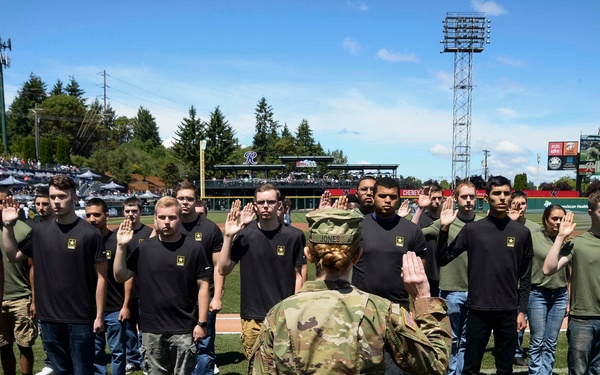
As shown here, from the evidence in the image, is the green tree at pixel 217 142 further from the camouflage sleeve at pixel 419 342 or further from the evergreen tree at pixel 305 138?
the camouflage sleeve at pixel 419 342

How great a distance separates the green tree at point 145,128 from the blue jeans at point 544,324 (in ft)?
331

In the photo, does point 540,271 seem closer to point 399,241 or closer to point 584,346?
point 584,346

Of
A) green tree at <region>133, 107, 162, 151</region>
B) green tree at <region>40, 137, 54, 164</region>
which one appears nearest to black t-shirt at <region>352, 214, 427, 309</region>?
green tree at <region>40, 137, 54, 164</region>

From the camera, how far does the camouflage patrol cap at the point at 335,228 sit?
7.24 ft

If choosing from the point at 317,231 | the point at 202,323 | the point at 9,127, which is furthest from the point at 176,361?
the point at 9,127

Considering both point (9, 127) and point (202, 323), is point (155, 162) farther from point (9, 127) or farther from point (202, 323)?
point (202, 323)

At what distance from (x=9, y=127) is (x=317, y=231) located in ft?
294

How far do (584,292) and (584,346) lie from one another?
1.72ft

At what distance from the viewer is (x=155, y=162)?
239ft

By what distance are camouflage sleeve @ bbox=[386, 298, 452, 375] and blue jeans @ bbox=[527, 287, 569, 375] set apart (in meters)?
3.84

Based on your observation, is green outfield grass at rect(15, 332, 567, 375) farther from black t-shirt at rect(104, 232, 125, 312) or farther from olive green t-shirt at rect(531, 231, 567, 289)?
olive green t-shirt at rect(531, 231, 567, 289)

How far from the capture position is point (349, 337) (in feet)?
6.52

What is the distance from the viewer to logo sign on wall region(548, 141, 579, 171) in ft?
185

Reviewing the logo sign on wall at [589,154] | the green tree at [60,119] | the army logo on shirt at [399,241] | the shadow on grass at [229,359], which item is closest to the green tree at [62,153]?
the green tree at [60,119]
